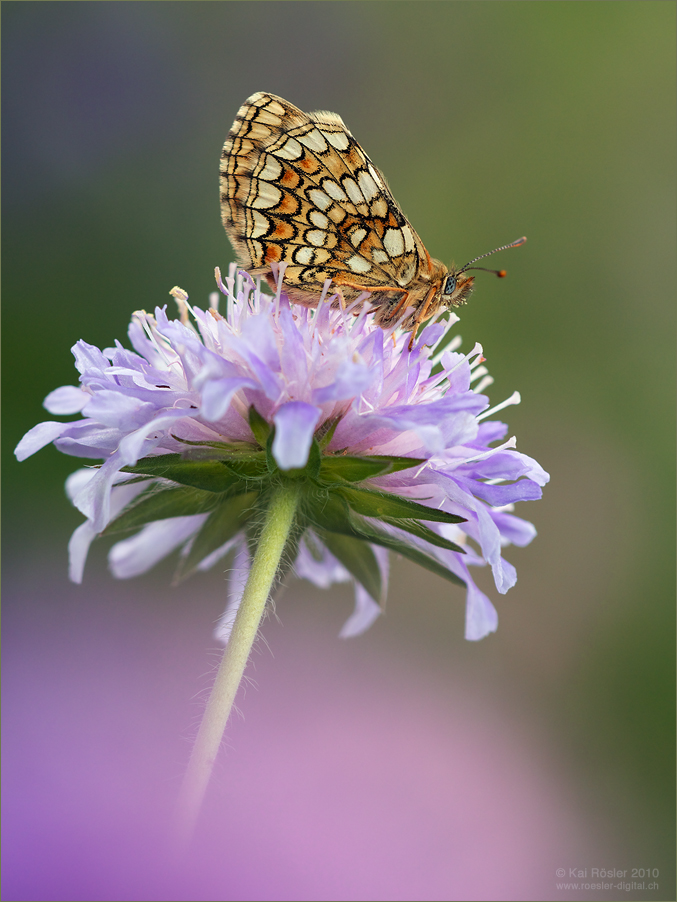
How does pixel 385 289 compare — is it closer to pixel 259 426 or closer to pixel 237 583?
pixel 259 426

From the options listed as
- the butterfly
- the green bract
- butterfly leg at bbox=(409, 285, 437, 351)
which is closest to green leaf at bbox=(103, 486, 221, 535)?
the green bract

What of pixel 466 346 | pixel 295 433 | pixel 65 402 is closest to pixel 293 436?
pixel 295 433

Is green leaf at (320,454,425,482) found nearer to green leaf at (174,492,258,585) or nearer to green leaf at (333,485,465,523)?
green leaf at (333,485,465,523)

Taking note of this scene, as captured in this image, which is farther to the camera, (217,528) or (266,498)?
(217,528)

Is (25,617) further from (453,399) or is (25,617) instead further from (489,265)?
(489,265)

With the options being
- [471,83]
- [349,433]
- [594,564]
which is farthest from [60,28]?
[594,564]

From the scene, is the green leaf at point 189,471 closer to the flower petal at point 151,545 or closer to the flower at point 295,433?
the flower at point 295,433
